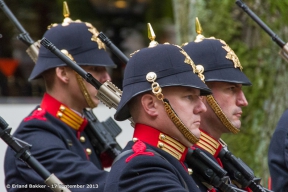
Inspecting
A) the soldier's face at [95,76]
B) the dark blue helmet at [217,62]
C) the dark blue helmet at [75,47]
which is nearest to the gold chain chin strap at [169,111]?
the dark blue helmet at [217,62]

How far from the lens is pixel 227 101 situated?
560 cm

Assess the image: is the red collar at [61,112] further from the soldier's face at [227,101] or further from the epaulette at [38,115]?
the soldier's face at [227,101]

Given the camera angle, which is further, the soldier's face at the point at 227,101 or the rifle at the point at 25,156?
the soldier's face at the point at 227,101

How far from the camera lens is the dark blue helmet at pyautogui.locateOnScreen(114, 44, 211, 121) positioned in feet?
14.8

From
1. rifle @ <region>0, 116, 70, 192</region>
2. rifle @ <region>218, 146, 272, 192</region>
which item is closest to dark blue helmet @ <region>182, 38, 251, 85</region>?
rifle @ <region>218, 146, 272, 192</region>

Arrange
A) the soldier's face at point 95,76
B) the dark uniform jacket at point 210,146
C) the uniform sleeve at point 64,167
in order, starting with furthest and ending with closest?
1. the soldier's face at point 95,76
2. the uniform sleeve at point 64,167
3. the dark uniform jacket at point 210,146

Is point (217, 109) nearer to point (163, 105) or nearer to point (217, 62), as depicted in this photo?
point (217, 62)

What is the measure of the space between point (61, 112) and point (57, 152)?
20.1 inches

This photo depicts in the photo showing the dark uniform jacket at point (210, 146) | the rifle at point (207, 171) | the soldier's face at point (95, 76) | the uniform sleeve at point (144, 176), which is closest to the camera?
the uniform sleeve at point (144, 176)

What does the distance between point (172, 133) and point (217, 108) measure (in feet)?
3.44

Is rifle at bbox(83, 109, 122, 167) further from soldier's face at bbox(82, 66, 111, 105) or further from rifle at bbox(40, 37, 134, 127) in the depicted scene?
rifle at bbox(40, 37, 134, 127)

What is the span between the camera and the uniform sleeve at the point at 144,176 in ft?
13.9

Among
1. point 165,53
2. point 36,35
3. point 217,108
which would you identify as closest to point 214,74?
point 217,108

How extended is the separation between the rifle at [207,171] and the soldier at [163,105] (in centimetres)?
54
